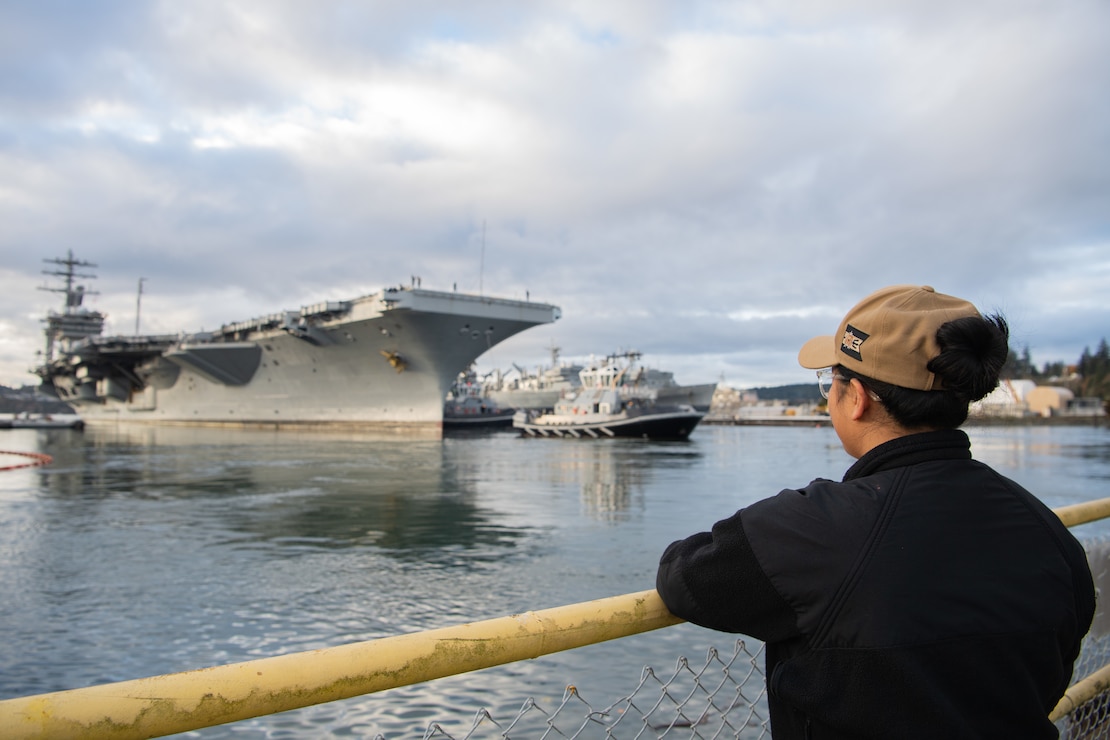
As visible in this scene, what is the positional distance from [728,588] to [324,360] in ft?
130

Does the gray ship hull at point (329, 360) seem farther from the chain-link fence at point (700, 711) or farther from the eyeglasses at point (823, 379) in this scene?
the eyeglasses at point (823, 379)

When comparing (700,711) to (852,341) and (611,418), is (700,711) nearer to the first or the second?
(852,341)

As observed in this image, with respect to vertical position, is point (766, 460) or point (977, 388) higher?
point (977, 388)

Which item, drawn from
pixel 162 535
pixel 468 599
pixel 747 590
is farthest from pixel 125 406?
pixel 747 590

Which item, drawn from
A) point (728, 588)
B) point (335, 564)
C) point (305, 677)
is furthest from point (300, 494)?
point (728, 588)

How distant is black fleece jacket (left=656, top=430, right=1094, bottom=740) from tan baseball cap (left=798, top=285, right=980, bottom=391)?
→ 12cm

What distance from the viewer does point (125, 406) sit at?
58062 mm

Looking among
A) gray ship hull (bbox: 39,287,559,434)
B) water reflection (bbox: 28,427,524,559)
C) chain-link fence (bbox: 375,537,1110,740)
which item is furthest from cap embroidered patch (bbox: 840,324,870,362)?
gray ship hull (bbox: 39,287,559,434)

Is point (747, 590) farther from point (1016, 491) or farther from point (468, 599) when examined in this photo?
point (468, 599)

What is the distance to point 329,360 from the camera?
38.8 meters

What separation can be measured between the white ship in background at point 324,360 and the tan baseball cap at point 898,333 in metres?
30.3

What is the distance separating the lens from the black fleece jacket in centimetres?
109

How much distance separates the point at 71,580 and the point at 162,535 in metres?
2.65

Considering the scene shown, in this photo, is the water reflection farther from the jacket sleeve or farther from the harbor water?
the jacket sleeve
